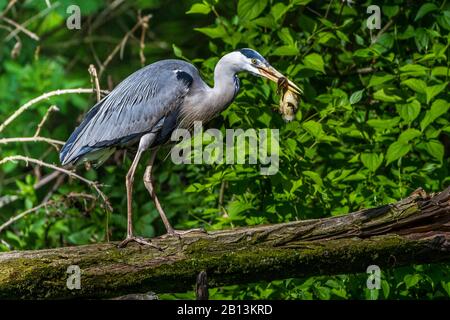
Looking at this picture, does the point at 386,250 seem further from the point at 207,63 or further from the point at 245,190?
the point at 207,63

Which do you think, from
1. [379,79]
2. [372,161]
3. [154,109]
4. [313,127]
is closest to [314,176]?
[313,127]

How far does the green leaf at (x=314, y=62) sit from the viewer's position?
18.1 ft

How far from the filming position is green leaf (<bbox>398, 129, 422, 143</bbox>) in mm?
5234

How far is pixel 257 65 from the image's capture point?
518 centimetres

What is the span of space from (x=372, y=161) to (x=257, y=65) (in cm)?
84

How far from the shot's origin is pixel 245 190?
18.0 feet

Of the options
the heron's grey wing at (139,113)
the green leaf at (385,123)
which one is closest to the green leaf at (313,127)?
the green leaf at (385,123)

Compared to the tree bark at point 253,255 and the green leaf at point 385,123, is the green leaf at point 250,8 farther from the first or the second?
the tree bark at point 253,255

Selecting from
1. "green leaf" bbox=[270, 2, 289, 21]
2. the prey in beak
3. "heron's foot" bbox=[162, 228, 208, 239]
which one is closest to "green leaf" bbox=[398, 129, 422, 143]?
the prey in beak

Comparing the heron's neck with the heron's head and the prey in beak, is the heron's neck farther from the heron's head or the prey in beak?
the prey in beak

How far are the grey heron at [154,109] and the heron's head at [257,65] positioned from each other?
0.12 feet

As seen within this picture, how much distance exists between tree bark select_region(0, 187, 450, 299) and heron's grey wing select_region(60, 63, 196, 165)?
905 mm
